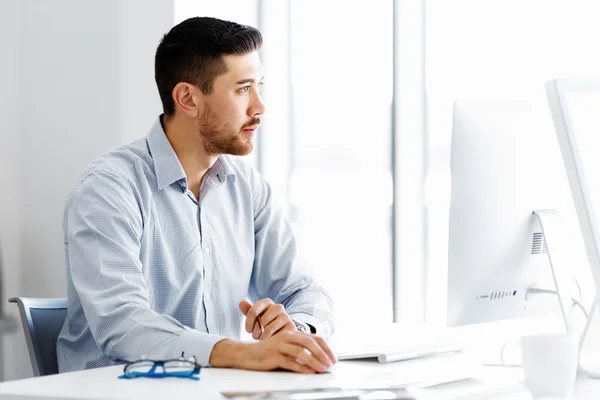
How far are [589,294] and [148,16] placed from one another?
1.94 metres

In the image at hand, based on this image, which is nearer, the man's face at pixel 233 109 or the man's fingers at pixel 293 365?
the man's fingers at pixel 293 365

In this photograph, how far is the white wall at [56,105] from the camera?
2605 millimetres

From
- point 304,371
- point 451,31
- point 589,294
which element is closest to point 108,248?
point 304,371

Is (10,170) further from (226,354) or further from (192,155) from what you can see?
(226,354)

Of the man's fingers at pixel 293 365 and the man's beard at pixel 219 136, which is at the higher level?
the man's beard at pixel 219 136

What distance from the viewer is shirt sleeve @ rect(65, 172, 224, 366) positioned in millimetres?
1600

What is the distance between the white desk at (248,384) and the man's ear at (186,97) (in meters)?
0.95

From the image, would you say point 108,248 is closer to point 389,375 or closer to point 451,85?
point 389,375

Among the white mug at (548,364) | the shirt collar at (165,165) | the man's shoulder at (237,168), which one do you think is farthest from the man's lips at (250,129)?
the white mug at (548,364)

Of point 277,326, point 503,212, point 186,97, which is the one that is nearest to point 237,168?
point 186,97

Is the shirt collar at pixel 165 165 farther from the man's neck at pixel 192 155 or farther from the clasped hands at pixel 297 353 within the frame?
the clasped hands at pixel 297 353

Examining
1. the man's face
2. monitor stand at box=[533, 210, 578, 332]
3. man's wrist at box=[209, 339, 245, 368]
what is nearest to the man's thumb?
man's wrist at box=[209, 339, 245, 368]

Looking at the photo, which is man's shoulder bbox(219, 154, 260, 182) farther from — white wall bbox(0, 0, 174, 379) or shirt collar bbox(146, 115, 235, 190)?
white wall bbox(0, 0, 174, 379)

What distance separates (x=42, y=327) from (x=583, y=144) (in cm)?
137
